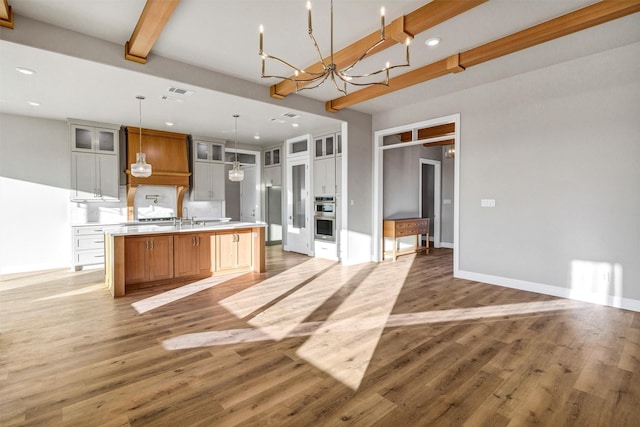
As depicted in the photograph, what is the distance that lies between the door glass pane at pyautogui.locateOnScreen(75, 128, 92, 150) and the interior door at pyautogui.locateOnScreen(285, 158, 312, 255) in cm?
412

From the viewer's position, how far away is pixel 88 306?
12.6 ft

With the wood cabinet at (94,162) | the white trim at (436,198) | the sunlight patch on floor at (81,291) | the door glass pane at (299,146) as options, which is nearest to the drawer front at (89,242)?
the wood cabinet at (94,162)

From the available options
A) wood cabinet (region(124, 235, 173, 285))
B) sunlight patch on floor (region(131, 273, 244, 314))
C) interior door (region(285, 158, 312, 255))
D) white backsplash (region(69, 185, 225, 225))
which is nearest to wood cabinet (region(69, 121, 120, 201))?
white backsplash (region(69, 185, 225, 225))

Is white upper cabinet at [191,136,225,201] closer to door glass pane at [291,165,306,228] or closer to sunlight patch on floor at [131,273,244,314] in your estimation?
door glass pane at [291,165,306,228]

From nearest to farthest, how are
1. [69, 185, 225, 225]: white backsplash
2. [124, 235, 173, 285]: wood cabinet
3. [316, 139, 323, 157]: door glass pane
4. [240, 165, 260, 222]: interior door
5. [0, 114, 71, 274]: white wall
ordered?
1. [124, 235, 173, 285]: wood cabinet
2. [0, 114, 71, 274]: white wall
3. [69, 185, 225, 225]: white backsplash
4. [316, 139, 323, 157]: door glass pane
5. [240, 165, 260, 222]: interior door

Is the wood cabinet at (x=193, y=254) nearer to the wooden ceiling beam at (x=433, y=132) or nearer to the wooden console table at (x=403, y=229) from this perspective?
the wooden console table at (x=403, y=229)

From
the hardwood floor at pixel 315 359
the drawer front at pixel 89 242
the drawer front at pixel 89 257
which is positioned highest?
the drawer front at pixel 89 242

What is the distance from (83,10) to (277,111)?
295cm

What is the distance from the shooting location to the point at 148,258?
4.67 m

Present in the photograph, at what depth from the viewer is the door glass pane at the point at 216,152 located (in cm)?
777

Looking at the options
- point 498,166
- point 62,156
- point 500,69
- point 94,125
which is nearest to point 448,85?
point 500,69

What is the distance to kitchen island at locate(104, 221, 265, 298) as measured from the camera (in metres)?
4.39

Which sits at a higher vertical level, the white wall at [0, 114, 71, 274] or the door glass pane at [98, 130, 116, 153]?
the door glass pane at [98, 130, 116, 153]

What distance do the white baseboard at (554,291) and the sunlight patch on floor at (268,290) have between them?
2540 mm
